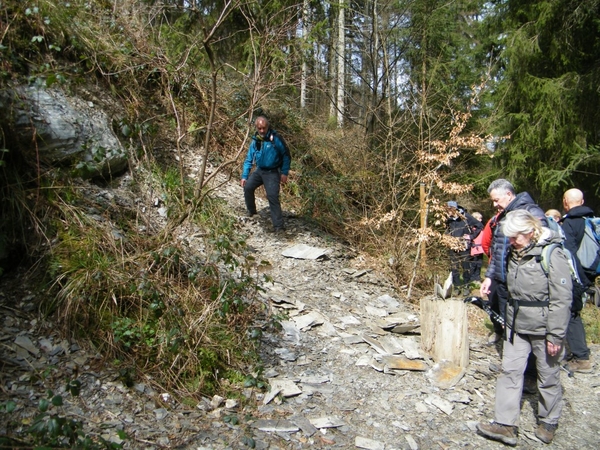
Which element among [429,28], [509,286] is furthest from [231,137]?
[509,286]

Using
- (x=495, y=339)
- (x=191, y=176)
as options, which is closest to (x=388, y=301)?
(x=495, y=339)

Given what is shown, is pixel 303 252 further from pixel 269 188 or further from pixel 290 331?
pixel 290 331

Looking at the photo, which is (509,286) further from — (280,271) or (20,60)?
(20,60)

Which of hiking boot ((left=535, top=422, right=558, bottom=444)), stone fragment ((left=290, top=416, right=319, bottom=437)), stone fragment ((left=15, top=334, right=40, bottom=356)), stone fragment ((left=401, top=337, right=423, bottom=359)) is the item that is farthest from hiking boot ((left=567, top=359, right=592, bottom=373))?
stone fragment ((left=15, top=334, right=40, bottom=356))

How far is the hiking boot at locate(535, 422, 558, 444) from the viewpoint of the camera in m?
3.51

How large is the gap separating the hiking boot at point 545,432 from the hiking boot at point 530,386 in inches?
30.9

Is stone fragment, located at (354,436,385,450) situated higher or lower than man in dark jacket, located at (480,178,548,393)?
lower

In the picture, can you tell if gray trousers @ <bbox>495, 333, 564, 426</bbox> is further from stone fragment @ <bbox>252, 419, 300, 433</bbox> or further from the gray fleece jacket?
stone fragment @ <bbox>252, 419, 300, 433</bbox>

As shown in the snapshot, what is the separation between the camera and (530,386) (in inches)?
174

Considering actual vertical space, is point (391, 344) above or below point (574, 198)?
below

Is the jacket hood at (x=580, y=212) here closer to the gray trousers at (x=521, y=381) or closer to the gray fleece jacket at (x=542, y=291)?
the gray fleece jacket at (x=542, y=291)

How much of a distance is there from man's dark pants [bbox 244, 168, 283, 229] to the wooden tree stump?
3.22 metres

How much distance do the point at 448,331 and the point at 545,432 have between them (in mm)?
1261

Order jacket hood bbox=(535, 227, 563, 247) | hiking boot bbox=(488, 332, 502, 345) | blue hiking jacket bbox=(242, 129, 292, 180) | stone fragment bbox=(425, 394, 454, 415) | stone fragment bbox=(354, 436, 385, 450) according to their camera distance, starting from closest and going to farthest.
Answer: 1. stone fragment bbox=(354, 436, 385, 450)
2. jacket hood bbox=(535, 227, 563, 247)
3. stone fragment bbox=(425, 394, 454, 415)
4. hiking boot bbox=(488, 332, 502, 345)
5. blue hiking jacket bbox=(242, 129, 292, 180)
